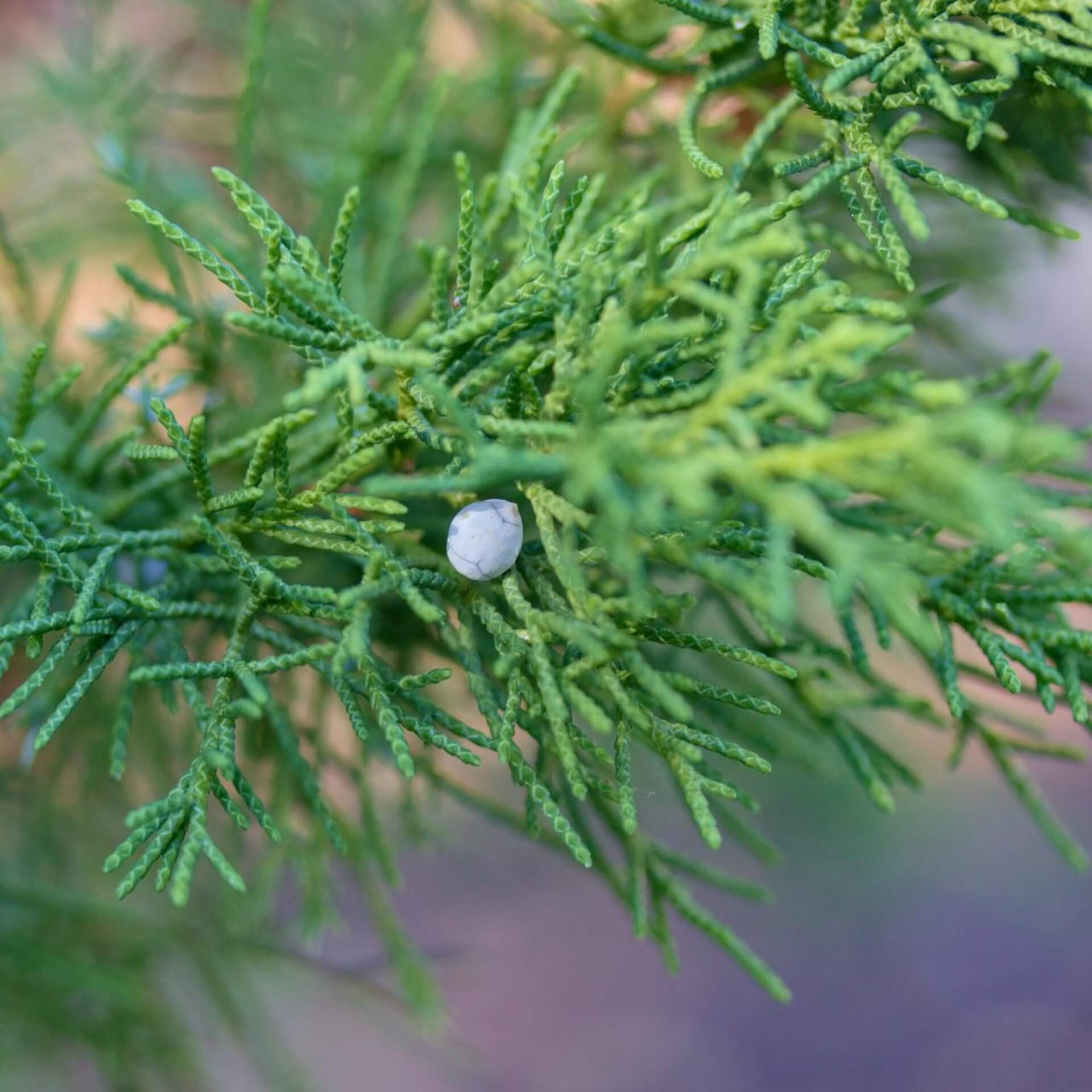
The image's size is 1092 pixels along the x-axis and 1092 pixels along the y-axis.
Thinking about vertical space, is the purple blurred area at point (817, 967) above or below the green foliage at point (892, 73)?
below

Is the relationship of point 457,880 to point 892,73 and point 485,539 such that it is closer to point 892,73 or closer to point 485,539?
point 485,539

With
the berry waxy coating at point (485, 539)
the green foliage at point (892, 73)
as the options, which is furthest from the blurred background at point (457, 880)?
the berry waxy coating at point (485, 539)

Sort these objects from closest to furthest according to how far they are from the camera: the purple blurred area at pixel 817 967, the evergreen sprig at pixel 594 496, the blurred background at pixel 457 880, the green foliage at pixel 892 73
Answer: the evergreen sprig at pixel 594 496, the green foliage at pixel 892 73, the blurred background at pixel 457 880, the purple blurred area at pixel 817 967

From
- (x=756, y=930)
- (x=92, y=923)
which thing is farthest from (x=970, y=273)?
(x=756, y=930)

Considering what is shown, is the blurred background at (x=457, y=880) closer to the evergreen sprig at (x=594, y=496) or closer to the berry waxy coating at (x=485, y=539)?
the evergreen sprig at (x=594, y=496)

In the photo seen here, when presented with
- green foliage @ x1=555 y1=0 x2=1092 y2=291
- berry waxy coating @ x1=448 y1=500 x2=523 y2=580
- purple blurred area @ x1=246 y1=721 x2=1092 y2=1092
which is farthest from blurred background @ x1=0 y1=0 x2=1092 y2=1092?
berry waxy coating @ x1=448 y1=500 x2=523 y2=580

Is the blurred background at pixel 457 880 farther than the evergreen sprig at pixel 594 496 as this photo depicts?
Yes

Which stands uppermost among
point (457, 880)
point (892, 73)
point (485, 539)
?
point (892, 73)

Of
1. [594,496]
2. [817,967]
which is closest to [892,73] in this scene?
[594,496]
